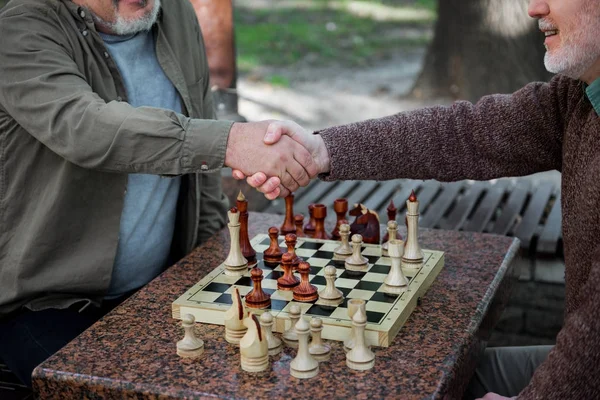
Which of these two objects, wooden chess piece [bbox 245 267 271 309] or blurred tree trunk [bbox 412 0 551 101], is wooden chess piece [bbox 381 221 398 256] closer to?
wooden chess piece [bbox 245 267 271 309]

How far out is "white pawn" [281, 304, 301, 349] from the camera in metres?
2.16

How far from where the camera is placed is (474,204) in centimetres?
434

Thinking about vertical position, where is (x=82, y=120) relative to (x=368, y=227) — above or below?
above

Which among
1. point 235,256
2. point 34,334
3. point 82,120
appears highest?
point 82,120

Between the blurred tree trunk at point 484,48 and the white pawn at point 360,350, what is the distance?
16.9 ft

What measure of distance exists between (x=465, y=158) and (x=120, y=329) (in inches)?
51.1

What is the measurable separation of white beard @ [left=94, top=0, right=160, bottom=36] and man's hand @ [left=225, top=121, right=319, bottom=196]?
60 centimetres

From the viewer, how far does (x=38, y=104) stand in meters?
2.70

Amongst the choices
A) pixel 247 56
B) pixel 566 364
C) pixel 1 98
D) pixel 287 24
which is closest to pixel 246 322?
pixel 566 364

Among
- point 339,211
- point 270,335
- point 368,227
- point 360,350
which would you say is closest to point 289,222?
point 339,211

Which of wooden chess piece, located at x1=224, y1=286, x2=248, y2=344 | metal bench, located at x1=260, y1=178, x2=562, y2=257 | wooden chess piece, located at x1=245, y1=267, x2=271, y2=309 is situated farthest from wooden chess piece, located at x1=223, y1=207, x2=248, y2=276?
metal bench, located at x1=260, y1=178, x2=562, y2=257

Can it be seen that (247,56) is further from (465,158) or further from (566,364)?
(566,364)

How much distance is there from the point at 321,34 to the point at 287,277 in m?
10.6

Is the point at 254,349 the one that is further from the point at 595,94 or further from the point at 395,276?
the point at 595,94
